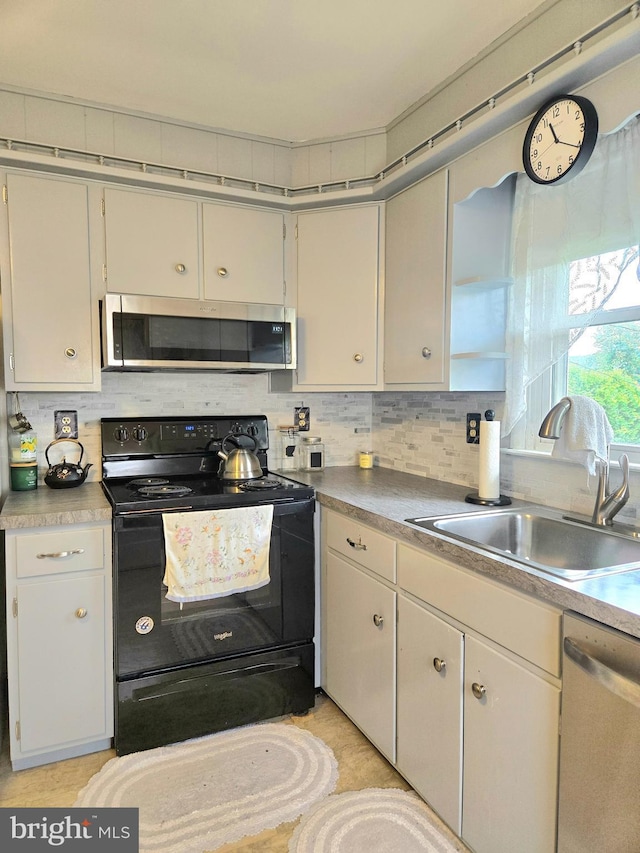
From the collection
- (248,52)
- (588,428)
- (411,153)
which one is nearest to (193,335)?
(248,52)

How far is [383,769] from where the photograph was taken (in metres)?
1.91

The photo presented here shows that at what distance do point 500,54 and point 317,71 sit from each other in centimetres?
64

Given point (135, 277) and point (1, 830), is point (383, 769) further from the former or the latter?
point (135, 277)

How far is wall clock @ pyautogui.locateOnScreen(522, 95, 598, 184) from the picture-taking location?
5.00ft

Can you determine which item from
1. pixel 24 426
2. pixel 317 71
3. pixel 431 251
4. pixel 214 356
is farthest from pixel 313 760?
pixel 317 71

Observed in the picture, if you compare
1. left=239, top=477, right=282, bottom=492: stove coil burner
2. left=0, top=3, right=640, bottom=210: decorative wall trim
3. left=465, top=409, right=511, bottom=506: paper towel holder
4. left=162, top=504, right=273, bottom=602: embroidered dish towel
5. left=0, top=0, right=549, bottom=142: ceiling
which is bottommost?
left=162, top=504, right=273, bottom=602: embroidered dish towel

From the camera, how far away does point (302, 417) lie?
290cm

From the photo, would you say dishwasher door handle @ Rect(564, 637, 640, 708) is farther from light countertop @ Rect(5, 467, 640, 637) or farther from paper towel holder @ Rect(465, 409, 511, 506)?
paper towel holder @ Rect(465, 409, 511, 506)

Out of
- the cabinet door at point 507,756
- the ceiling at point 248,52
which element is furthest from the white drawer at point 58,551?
the ceiling at point 248,52

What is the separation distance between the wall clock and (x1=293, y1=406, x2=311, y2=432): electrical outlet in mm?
1549

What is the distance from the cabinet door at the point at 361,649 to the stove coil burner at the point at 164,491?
2.07ft

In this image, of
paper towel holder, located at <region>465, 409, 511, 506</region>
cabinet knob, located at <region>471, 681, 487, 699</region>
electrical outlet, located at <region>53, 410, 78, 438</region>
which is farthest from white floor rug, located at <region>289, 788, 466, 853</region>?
electrical outlet, located at <region>53, 410, 78, 438</region>

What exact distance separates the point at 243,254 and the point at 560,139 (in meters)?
1.37

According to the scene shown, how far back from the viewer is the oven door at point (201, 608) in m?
1.97
